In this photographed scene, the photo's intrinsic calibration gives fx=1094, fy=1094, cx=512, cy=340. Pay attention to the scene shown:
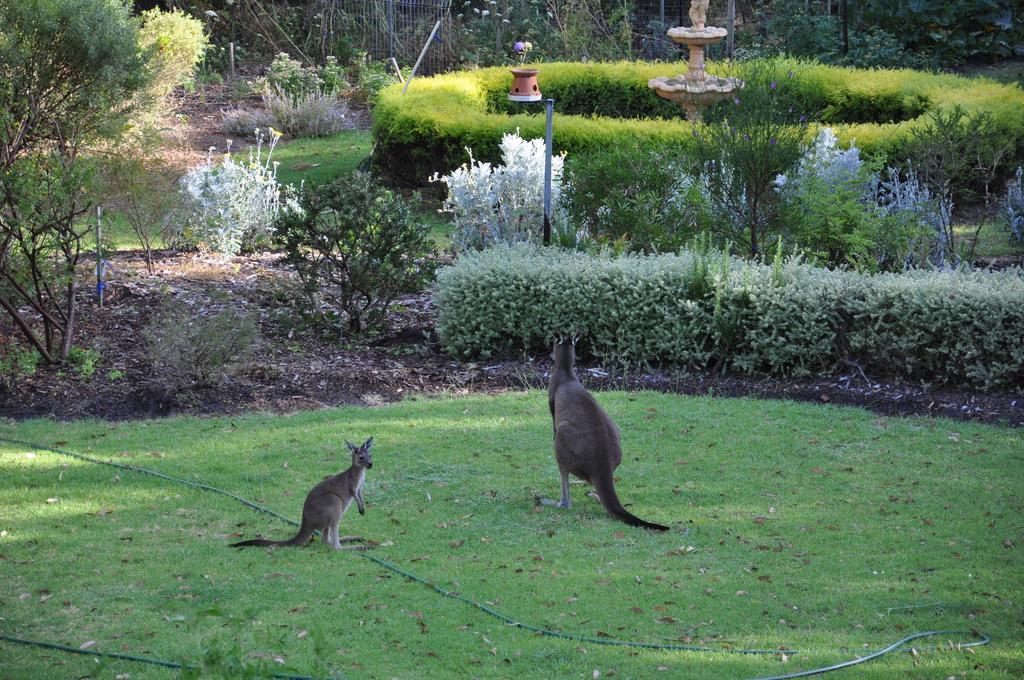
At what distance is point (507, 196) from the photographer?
11.4 m

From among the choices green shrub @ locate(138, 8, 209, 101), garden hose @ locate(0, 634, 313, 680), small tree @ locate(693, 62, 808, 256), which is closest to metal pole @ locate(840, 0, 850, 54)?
small tree @ locate(693, 62, 808, 256)

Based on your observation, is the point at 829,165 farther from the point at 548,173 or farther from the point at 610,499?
the point at 610,499

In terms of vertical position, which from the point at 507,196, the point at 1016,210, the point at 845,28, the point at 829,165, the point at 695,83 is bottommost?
the point at 1016,210

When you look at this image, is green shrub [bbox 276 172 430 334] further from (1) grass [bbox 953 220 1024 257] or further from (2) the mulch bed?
(1) grass [bbox 953 220 1024 257]

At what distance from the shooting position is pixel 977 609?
512 centimetres

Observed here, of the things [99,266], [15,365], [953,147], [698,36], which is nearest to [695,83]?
[698,36]

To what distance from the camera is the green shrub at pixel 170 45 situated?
16625 mm

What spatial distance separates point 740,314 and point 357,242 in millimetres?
3442

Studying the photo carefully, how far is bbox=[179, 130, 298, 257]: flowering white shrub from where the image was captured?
12.0 m

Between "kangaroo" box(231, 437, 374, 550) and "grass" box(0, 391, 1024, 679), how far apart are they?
0.08 m

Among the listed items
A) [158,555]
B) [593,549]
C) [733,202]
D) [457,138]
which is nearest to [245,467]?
[158,555]

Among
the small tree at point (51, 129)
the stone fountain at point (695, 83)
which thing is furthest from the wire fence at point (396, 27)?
the small tree at point (51, 129)

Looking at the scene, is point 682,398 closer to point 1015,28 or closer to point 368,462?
point 368,462

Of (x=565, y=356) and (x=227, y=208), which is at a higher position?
(x=227, y=208)
